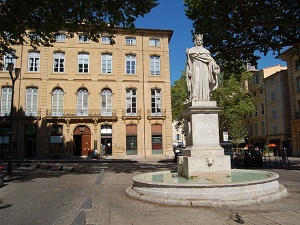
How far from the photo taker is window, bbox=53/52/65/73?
37281 mm

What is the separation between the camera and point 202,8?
16.4 m

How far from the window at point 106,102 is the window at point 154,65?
6.39 meters

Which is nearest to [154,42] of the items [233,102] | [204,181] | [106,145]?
[106,145]

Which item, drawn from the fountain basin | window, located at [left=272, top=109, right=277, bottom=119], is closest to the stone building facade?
window, located at [left=272, top=109, right=277, bottom=119]

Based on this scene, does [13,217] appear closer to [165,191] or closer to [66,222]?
[66,222]

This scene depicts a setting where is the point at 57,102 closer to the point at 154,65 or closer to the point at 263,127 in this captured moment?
the point at 154,65

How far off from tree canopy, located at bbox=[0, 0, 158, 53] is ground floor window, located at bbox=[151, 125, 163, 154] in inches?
954

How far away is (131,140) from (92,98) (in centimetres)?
722

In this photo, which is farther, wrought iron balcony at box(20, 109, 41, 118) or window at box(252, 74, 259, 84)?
window at box(252, 74, 259, 84)

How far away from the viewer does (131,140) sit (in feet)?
123

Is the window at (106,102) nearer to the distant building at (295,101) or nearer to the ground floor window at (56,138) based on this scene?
the ground floor window at (56,138)

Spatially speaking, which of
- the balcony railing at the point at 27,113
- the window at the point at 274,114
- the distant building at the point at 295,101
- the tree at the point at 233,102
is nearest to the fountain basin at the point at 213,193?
the balcony railing at the point at 27,113

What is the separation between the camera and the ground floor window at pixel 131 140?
37.3 meters

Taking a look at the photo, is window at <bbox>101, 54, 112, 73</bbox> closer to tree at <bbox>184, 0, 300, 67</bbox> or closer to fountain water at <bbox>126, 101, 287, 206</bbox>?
tree at <bbox>184, 0, 300, 67</bbox>
